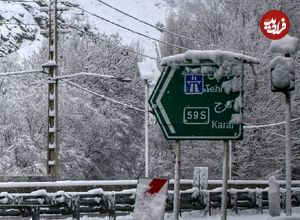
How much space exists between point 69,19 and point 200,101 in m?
89.1

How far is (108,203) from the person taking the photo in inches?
827

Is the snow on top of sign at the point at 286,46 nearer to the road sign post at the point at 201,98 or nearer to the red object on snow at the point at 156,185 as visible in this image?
the road sign post at the point at 201,98

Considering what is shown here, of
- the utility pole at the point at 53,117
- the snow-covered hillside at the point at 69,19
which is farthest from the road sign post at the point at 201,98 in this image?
the snow-covered hillside at the point at 69,19

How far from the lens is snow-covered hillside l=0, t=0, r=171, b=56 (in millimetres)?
126113

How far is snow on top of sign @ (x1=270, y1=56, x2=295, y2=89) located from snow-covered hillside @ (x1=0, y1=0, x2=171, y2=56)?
78.4 metres

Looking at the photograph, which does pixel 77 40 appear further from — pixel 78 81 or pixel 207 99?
pixel 207 99

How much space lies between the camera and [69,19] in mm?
96188

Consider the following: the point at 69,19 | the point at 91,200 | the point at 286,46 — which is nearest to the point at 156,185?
the point at 286,46

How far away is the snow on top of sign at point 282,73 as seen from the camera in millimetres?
13180

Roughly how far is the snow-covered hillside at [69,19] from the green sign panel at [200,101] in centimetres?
8286

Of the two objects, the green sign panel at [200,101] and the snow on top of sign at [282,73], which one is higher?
the snow on top of sign at [282,73]

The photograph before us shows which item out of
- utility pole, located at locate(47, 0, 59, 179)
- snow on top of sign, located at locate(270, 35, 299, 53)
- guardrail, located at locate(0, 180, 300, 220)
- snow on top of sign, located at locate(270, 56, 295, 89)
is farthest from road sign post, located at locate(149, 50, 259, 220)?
utility pole, located at locate(47, 0, 59, 179)

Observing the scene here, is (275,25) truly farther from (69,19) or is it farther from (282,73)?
(69,19)

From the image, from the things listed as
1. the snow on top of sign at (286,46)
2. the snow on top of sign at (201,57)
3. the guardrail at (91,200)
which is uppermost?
the snow on top of sign at (286,46)
